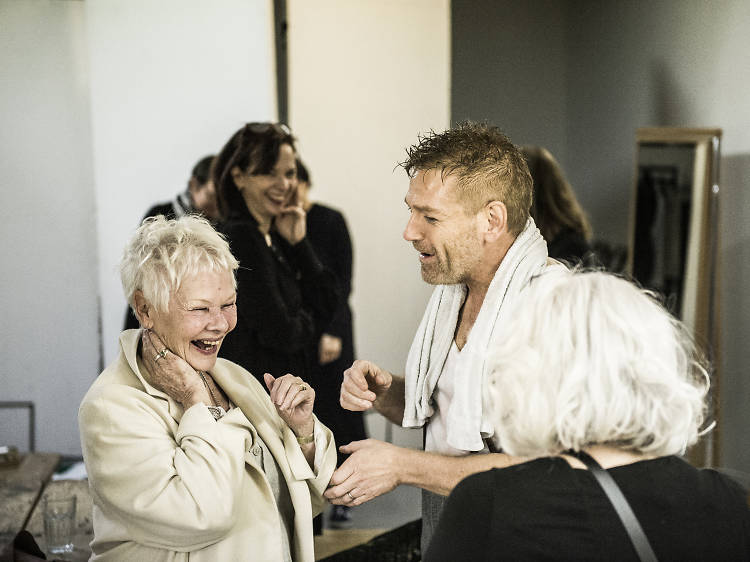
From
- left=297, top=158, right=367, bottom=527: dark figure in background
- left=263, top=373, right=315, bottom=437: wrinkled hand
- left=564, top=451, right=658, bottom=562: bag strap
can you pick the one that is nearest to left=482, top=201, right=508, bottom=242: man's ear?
left=263, top=373, right=315, bottom=437: wrinkled hand

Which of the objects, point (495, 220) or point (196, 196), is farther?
point (196, 196)

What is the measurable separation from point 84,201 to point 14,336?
65 cm

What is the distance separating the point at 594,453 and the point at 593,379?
111 mm

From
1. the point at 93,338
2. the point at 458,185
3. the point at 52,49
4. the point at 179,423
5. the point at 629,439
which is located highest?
the point at 52,49

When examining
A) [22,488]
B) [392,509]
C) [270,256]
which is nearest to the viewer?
[22,488]

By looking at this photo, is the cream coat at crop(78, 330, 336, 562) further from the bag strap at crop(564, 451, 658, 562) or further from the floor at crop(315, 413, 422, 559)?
the floor at crop(315, 413, 422, 559)

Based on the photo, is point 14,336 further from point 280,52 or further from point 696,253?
point 696,253

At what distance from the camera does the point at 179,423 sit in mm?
1654

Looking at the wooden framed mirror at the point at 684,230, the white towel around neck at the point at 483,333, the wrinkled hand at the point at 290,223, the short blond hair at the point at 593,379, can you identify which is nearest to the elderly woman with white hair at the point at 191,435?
the white towel around neck at the point at 483,333

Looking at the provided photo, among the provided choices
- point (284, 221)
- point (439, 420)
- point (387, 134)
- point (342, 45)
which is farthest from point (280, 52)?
point (439, 420)

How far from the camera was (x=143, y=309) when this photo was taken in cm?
174

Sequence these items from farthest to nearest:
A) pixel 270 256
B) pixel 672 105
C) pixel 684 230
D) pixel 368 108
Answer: pixel 672 105
pixel 684 230
pixel 368 108
pixel 270 256

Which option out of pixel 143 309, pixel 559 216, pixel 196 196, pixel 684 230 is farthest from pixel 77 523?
pixel 684 230

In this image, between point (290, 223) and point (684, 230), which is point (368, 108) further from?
point (684, 230)
